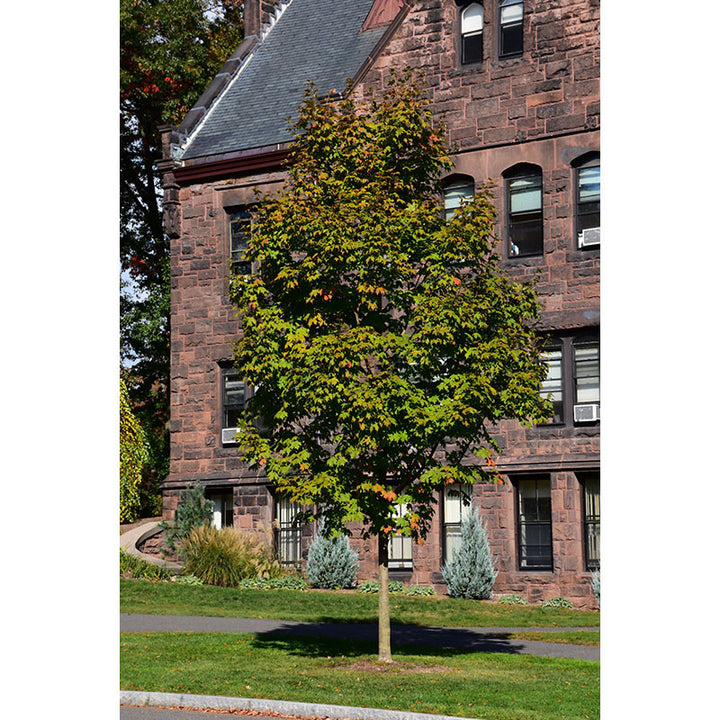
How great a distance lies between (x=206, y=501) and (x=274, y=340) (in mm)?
13745

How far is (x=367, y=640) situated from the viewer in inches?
722

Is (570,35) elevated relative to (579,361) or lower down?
elevated

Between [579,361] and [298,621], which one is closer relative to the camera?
[298,621]

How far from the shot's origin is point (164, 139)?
3089 cm

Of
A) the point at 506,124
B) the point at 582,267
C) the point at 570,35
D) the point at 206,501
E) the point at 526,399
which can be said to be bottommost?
the point at 206,501

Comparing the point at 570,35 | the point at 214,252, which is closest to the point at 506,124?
the point at 570,35

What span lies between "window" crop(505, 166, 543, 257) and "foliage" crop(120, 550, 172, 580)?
1025cm

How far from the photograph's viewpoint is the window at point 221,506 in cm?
2961

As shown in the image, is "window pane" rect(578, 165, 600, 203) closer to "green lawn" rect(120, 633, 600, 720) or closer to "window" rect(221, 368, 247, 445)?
"window" rect(221, 368, 247, 445)

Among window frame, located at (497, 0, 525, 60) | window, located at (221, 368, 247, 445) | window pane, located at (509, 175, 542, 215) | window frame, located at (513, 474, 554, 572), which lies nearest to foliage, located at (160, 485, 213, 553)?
window, located at (221, 368, 247, 445)

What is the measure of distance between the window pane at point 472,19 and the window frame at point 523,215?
3237mm

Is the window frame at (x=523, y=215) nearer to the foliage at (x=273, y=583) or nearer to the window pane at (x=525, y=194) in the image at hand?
the window pane at (x=525, y=194)

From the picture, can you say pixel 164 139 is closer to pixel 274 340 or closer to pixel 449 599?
pixel 449 599

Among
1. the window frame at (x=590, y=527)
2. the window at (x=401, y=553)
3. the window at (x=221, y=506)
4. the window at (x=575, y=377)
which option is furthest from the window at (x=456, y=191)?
the window at (x=221, y=506)
